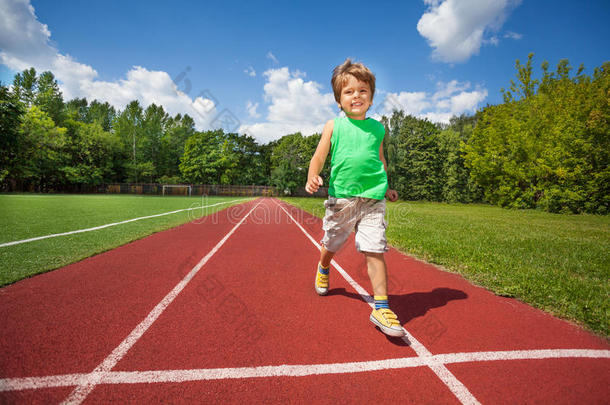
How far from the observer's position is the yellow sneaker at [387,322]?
2318 mm

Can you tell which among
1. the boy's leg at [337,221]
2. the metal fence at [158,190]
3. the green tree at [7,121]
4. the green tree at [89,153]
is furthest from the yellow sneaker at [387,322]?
the green tree at [89,153]

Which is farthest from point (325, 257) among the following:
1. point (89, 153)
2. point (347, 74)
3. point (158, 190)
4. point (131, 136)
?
point (131, 136)

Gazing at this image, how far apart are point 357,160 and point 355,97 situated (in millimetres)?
709

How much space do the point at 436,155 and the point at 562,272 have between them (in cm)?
5034

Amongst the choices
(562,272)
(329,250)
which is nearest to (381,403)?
(329,250)

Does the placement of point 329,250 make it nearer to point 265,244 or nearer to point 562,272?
point 265,244

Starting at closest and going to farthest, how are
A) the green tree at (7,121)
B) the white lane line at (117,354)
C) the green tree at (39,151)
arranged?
the white lane line at (117,354) < the green tree at (7,121) < the green tree at (39,151)

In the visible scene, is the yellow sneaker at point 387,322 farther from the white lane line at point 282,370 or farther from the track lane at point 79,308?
the track lane at point 79,308

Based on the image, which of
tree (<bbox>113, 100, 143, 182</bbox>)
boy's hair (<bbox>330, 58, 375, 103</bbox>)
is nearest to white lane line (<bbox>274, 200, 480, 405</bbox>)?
boy's hair (<bbox>330, 58, 375, 103</bbox>)

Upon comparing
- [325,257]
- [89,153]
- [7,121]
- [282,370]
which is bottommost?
[282,370]

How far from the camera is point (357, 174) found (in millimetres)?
2680

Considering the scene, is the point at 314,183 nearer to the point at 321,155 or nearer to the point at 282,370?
the point at 321,155

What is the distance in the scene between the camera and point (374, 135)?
9.06ft

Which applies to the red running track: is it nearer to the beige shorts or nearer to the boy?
the boy
